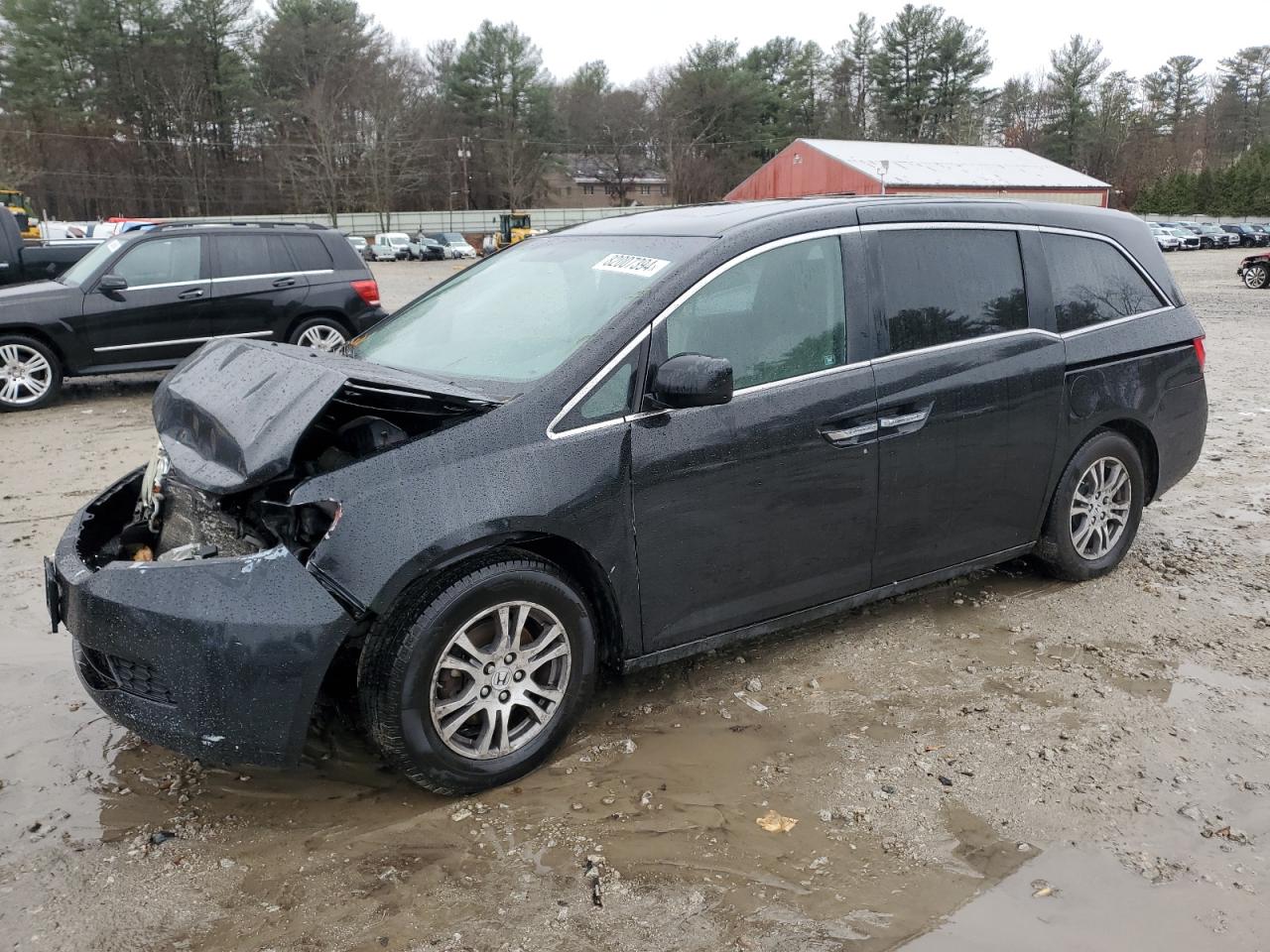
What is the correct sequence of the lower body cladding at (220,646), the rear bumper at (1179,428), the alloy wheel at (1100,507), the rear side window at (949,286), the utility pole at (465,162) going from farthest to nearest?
the utility pole at (465,162)
the rear bumper at (1179,428)
the alloy wheel at (1100,507)
the rear side window at (949,286)
the lower body cladding at (220,646)

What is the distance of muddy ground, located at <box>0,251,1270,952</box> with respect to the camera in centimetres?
256

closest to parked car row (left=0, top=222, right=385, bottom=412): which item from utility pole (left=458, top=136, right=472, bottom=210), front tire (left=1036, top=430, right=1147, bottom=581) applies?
front tire (left=1036, top=430, right=1147, bottom=581)

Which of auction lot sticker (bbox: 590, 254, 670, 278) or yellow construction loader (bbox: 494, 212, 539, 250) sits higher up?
yellow construction loader (bbox: 494, 212, 539, 250)

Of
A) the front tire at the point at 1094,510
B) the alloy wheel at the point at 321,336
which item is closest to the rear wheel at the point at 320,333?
the alloy wheel at the point at 321,336

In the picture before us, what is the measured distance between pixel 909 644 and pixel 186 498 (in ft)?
9.62

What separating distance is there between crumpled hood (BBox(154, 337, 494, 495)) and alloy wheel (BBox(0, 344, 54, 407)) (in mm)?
6694

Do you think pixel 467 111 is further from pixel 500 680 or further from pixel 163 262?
pixel 500 680

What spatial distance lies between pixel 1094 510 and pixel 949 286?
59.0 inches

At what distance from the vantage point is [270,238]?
1043 cm

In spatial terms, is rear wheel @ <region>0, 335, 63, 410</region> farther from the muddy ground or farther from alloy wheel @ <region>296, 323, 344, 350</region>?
the muddy ground

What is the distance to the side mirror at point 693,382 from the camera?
320 centimetres

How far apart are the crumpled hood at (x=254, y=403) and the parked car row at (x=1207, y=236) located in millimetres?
52244

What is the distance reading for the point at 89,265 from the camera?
965 cm

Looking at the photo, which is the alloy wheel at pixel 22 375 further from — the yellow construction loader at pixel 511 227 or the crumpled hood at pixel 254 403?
the yellow construction loader at pixel 511 227
